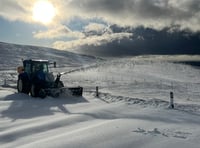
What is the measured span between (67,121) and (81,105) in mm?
5235

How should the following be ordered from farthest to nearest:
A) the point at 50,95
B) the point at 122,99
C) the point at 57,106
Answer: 1. the point at 50,95
2. the point at 122,99
3. the point at 57,106

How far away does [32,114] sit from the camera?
51.3 feet

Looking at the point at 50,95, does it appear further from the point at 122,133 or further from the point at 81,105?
the point at 122,133

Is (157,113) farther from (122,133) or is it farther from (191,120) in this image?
(122,133)

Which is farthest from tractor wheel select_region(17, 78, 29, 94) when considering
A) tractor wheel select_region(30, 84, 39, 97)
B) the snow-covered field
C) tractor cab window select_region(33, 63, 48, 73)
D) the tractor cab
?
the snow-covered field

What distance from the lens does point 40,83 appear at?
2302cm

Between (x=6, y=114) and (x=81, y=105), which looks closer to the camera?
(x=6, y=114)

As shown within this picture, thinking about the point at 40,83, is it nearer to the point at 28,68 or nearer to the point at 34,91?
the point at 34,91

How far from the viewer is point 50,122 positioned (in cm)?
1320

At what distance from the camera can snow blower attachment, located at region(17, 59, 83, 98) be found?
72.8 ft

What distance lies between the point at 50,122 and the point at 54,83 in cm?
1027

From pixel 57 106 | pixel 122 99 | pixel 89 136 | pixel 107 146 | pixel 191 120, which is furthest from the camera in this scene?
pixel 122 99

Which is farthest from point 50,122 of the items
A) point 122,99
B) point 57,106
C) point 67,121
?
point 122,99

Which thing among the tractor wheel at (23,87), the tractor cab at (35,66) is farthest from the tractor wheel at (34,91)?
the tractor cab at (35,66)
